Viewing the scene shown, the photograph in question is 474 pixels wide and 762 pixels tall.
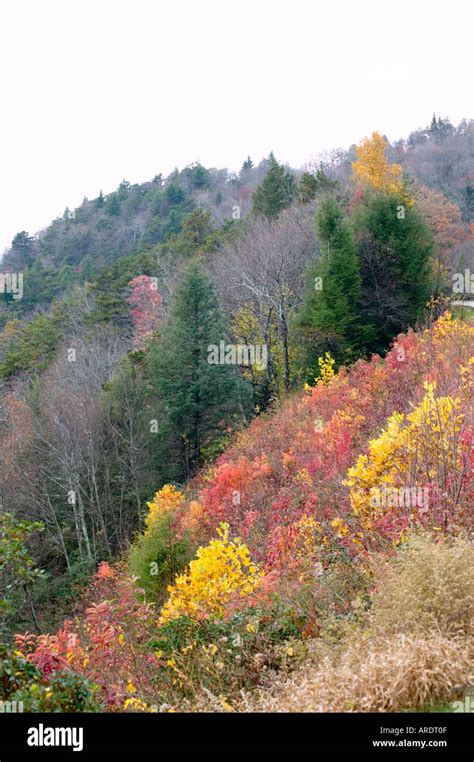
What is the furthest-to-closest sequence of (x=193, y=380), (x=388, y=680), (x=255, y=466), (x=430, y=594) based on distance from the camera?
(x=193, y=380)
(x=255, y=466)
(x=430, y=594)
(x=388, y=680)

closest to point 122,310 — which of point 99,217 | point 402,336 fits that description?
point 402,336

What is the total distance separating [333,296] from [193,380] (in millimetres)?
6472

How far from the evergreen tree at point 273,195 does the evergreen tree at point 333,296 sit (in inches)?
543

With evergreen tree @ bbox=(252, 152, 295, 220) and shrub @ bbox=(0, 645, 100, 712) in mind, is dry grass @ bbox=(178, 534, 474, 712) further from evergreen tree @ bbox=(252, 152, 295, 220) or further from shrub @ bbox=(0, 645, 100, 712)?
evergreen tree @ bbox=(252, 152, 295, 220)

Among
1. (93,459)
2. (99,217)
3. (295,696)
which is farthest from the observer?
(99,217)

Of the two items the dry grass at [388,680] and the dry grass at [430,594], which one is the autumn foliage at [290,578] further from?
the dry grass at [430,594]

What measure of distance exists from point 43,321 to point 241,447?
23269 mm

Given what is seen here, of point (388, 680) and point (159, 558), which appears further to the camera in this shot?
point (159, 558)

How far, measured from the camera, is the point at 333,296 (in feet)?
75.0

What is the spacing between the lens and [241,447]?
2058cm

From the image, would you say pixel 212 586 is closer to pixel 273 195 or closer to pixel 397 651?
pixel 397 651

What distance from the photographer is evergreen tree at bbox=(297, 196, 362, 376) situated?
74.9 feet

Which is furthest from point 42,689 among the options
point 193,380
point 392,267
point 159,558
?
point 392,267
